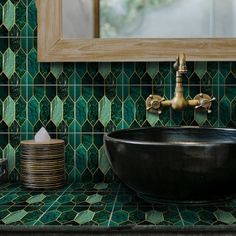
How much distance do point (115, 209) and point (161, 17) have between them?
68 centimetres

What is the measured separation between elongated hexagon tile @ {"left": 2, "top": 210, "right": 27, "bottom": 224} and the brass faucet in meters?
0.55

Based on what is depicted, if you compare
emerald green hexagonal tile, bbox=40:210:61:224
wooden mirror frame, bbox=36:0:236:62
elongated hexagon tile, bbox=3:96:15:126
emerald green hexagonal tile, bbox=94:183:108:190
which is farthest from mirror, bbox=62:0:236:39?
emerald green hexagonal tile, bbox=40:210:61:224

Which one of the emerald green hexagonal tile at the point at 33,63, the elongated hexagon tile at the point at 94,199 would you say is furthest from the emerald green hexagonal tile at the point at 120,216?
the emerald green hexagonal tile at the point at 33,63

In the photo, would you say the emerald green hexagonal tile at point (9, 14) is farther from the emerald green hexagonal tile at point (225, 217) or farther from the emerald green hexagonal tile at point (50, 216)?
the emerald green hexagonal tile at point (225, 217)

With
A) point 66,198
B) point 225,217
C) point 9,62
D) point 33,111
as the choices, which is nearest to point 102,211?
point 66,198

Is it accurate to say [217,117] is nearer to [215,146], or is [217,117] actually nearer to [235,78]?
[235,78]

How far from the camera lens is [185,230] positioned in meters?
0.80

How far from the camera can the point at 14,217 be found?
86cm

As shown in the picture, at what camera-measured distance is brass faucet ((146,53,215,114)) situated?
114 centimetres

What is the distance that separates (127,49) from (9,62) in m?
0.40

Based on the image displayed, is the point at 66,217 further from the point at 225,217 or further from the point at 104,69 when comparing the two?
the point at 104,69

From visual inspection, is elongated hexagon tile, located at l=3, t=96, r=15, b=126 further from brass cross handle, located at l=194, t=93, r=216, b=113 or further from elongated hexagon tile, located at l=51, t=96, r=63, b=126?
brass cross handle, located at l=194, t=93, r=216, b=113

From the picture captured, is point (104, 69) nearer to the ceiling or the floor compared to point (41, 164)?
nearer to the ceiling

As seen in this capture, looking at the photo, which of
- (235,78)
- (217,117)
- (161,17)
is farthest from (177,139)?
(161,17)
